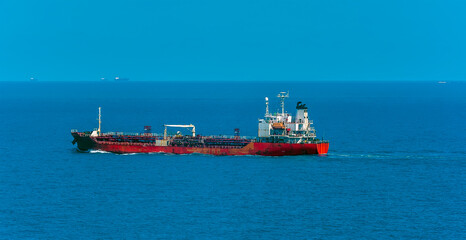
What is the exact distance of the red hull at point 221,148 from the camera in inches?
4702

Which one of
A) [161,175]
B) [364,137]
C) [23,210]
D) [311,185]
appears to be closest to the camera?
[23,210]

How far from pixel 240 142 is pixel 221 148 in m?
3.39

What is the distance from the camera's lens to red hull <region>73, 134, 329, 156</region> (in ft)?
392

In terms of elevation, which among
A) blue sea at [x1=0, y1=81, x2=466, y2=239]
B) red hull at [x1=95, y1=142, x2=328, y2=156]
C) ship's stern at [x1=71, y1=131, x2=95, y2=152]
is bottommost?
blue sea at [x1=0, y1=81, x2=466, y2=239]

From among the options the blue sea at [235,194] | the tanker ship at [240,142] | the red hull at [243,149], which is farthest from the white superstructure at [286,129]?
the blue sea at [235,194]

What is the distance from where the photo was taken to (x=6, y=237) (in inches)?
2837

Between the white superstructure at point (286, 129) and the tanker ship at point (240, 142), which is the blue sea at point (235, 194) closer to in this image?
the tanker ship at point (240, 142)

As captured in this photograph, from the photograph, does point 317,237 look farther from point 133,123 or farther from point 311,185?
point 133,123

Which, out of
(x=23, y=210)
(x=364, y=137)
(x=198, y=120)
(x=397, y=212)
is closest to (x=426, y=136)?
(x=364, y=137)

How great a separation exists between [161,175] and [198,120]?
316ft

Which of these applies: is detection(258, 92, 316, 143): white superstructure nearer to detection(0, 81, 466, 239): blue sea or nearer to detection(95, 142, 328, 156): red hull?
detection(95, 142, 328, 156): red hull

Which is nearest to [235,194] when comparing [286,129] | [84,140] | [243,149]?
[243,149]

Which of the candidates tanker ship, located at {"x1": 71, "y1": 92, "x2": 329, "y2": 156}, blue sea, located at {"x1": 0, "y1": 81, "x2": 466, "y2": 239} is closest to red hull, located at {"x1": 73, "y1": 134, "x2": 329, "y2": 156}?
tanker ship, located at {"x1": 71, "y1": 92, "x2": 329, "y2": 156}

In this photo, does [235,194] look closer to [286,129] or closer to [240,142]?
[286,129]
